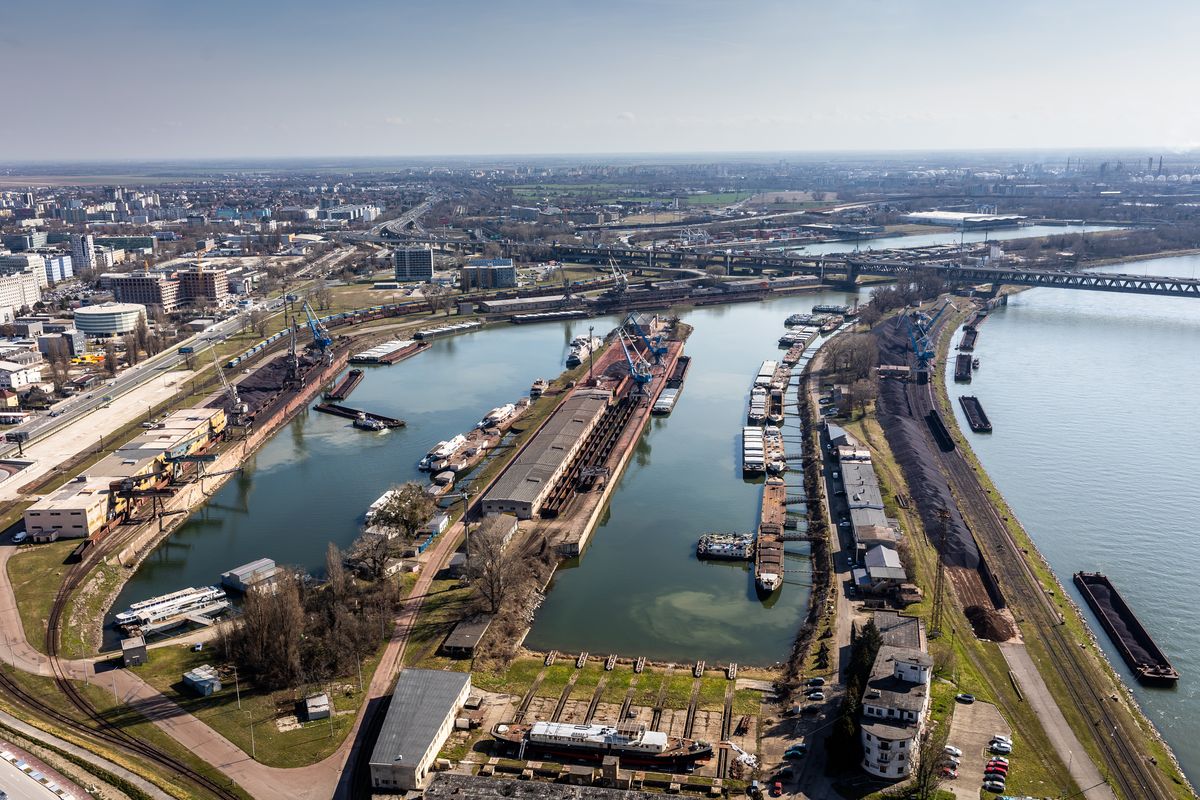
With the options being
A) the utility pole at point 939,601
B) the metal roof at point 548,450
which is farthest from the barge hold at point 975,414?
the metal roof at point 548,450

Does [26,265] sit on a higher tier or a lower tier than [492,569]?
higher

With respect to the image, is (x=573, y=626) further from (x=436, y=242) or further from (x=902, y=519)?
(x=436, y=242)

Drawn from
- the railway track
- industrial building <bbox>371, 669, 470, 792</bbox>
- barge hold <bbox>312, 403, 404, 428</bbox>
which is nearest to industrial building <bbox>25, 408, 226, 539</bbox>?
the railway track

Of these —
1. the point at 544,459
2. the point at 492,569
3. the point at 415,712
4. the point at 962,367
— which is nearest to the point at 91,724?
the point at 415,712

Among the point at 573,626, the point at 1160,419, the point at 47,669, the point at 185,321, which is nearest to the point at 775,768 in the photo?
the point at 573,626

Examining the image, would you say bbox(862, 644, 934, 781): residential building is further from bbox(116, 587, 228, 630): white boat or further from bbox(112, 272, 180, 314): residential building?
bbox(112, 272, 180, 314): residential building

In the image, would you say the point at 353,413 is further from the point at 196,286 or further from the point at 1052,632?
the point at 196,286
